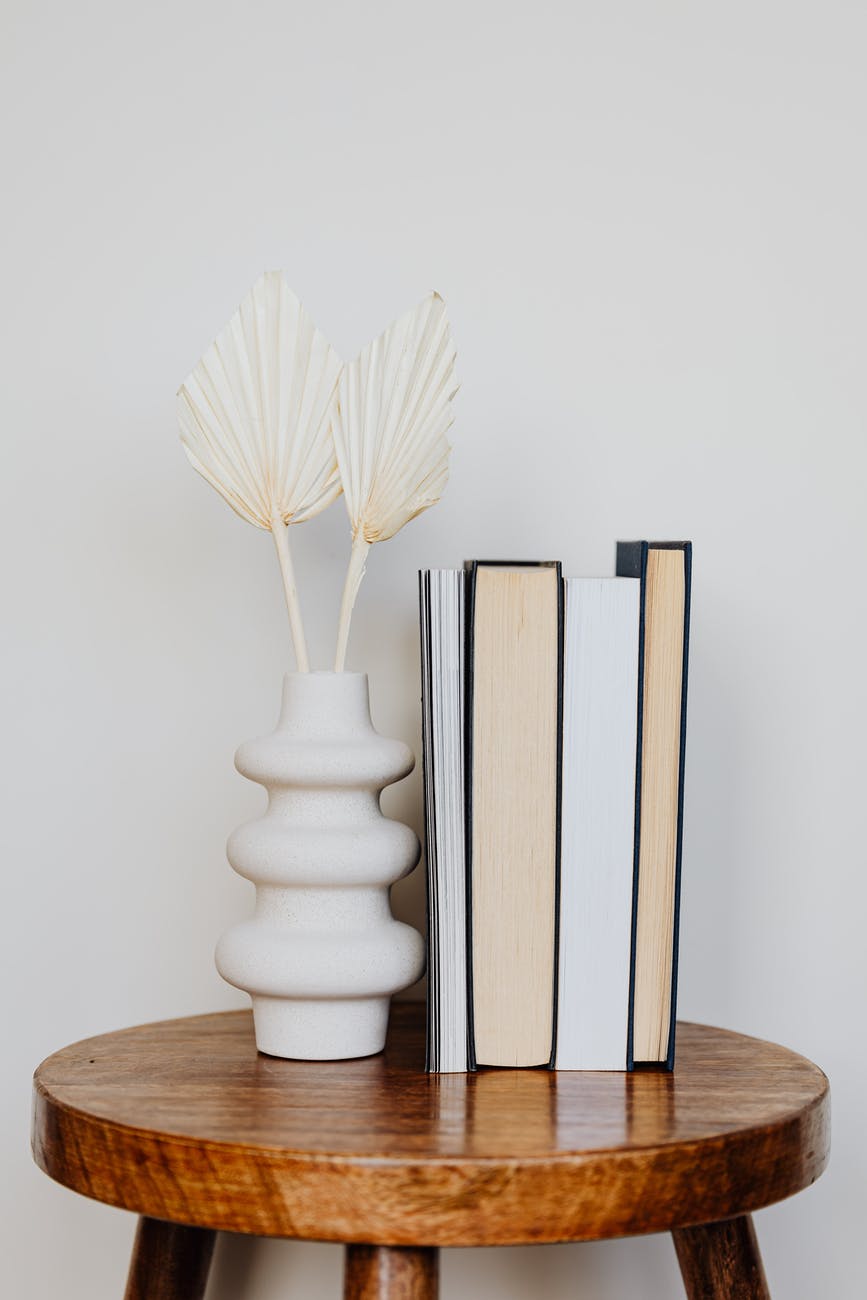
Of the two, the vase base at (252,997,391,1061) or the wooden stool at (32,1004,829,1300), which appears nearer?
the wooden stool at (32,1004,829,1300)

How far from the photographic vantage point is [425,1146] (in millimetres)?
561

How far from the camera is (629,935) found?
29.0 inches

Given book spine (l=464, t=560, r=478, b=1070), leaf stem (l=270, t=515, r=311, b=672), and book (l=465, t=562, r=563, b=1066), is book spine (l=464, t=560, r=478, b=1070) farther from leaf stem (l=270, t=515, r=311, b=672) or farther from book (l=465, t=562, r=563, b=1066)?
leaf stem (l=270, t=515, r=311, b=672)

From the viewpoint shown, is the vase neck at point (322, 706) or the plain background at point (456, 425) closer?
the vase neck at point (322, 706)

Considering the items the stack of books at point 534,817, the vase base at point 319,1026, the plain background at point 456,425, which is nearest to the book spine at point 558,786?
the stack of books at point 534,817

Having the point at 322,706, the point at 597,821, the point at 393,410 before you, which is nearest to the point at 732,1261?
the point at 597,821

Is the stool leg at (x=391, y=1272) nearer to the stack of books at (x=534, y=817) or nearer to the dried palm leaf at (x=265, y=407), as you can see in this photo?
the stack of books at (x=534, y=817)

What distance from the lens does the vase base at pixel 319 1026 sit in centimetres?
74

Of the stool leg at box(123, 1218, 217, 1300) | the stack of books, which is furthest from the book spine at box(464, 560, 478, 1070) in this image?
the stool leg at box(123, 1218, 217, 1300)

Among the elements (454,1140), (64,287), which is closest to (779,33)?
(64,287)

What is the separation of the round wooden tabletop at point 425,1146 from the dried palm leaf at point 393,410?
31 cm

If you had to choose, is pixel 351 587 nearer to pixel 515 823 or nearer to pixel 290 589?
pixel 290 589

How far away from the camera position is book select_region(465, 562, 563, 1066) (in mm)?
729

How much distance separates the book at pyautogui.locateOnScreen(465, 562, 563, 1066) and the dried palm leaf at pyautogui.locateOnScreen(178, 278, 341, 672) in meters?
0.13
